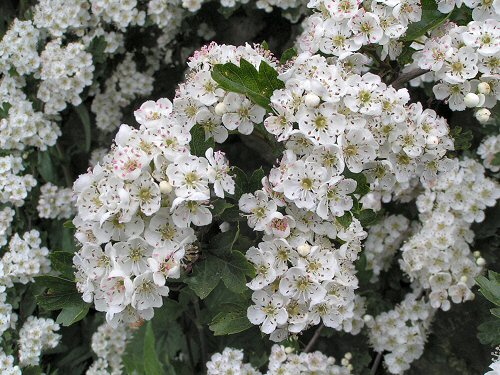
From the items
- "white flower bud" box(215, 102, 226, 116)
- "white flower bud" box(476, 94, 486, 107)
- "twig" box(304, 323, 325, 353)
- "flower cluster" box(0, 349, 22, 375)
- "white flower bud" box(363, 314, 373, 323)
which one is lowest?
"twig" box(304, 323, 325, 353)

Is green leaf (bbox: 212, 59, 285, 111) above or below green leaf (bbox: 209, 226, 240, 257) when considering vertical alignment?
above

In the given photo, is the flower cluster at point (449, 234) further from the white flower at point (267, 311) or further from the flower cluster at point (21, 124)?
the flower cluster at point (21, 124)

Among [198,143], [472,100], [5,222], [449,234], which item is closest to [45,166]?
[5,222]

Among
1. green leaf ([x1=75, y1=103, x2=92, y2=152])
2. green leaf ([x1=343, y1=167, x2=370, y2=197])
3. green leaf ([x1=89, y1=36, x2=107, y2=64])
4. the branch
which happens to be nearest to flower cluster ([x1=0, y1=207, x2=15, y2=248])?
green leaf ([x1=75, y1=103, x2=92, y2=152])

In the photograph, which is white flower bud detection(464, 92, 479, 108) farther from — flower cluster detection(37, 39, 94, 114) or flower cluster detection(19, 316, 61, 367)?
flower cluster detection(19, 316, 61, 367)

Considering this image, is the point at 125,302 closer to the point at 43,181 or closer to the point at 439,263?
the point at 439,263

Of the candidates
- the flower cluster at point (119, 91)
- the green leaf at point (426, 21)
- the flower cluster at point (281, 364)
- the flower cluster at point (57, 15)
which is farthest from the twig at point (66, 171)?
the green leaf at point (426, 21)

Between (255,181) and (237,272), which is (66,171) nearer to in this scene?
(255,181)
